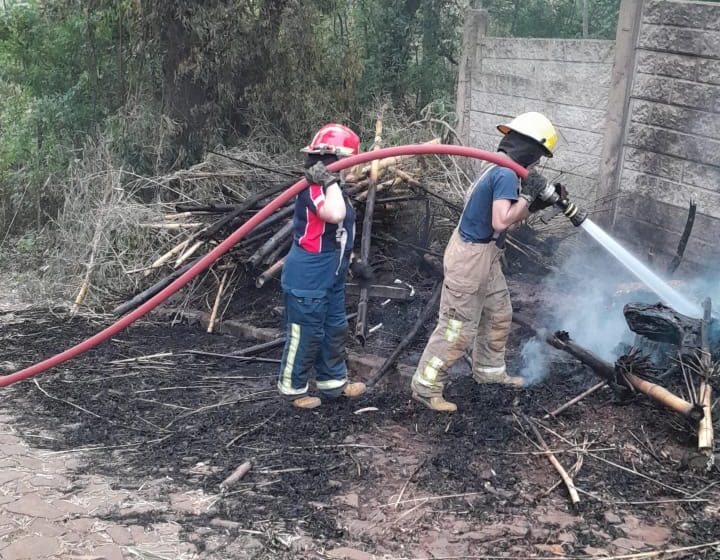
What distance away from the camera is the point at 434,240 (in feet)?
27.1

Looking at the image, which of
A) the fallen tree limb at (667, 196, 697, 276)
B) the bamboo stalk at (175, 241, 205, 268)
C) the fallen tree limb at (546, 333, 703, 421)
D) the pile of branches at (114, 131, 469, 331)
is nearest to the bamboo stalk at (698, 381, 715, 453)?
the fallen tree limb at (546, 333, 703, 421)

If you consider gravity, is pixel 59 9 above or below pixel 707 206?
above

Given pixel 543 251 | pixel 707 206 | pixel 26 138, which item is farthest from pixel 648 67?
pixel 26 138

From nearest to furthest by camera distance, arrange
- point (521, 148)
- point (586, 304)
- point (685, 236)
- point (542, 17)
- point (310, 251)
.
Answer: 1. point (521, 148)
2. point (310, 251)
3. point (685, 236)
4. point (586, 304)
5. point (542, 17)

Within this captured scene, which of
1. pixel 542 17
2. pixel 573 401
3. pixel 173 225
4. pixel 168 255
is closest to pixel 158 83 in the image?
pixel 173 225

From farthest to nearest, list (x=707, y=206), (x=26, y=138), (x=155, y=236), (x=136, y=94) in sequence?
1. (x=26, y=138)
2. (x=136, y=94)
3. (x=155, y=236)
4. (x=707, y=206)

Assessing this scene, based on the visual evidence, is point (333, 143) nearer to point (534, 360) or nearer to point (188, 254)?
point (534, 360)

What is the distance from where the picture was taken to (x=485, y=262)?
17.0 ft

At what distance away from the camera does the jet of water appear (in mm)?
5543

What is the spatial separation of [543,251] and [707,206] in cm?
166

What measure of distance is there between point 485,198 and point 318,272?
4.21ft

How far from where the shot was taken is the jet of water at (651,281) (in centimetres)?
554

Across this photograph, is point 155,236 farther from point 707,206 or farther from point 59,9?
point 707,206

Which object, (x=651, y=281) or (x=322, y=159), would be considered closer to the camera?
(x=322, y=159)
